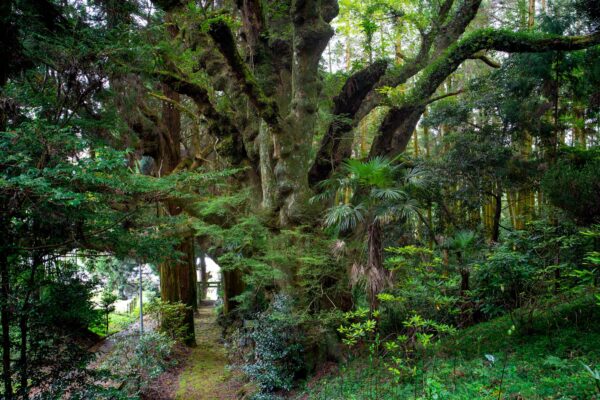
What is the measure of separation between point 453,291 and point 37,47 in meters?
6.65

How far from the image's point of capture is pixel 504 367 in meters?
3.29

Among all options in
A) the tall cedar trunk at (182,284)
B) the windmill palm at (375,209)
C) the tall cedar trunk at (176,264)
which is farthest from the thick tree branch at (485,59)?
the tall cedar trunk at (182,284)

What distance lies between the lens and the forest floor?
287 inches

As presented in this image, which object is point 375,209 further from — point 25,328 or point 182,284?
point 182,284

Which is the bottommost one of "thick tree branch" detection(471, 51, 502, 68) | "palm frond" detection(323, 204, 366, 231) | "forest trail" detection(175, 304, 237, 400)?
"forest trail" detection(175, 304, 237, 400)

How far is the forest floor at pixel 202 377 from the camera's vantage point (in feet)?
24.0

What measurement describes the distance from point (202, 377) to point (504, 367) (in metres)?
6.73

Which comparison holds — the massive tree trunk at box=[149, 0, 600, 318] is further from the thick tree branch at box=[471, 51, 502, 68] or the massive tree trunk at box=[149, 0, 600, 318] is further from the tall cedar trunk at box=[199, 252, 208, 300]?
the tall cedar trunk at box=[199, 252, 208, 300]

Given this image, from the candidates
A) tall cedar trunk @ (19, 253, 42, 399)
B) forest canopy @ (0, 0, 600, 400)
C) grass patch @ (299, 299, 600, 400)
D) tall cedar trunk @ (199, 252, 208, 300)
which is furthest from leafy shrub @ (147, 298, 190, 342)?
tall cedar trunk @ (199, 252, 208, 300)

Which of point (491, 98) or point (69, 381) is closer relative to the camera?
point (69, 381)

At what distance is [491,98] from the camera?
27.3 ft

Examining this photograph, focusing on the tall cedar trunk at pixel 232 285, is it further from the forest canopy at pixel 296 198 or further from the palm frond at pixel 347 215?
the palm frond at pixel 347 215

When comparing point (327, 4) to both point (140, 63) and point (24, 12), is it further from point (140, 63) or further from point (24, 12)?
point (24, 12)

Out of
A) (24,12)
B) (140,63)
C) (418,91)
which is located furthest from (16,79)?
(418,91)
